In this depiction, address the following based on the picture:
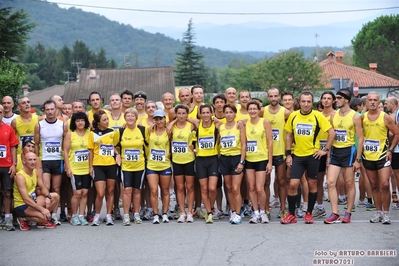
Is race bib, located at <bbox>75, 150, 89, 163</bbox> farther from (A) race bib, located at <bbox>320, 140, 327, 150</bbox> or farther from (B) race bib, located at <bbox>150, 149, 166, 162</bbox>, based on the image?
(A) race bib, located at <bbox>320, 140, 327, 150</bbox>

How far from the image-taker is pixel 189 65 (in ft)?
307

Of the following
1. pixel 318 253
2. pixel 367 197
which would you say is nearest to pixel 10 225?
pixel 318 253

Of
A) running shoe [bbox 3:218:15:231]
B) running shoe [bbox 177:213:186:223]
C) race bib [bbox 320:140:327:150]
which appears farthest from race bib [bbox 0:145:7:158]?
race bib [bbox 320:140:327:150]

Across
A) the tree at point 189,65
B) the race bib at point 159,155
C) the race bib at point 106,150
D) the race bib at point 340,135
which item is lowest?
the race bib at point 159,155

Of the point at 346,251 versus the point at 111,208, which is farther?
the point at 111,208

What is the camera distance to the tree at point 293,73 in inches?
2317

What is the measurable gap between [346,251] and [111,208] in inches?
176

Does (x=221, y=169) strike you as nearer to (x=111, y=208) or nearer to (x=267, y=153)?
(x=267, y=153)

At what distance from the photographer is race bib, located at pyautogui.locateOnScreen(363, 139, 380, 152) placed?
35.3 ft

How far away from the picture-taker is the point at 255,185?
36.6 ft

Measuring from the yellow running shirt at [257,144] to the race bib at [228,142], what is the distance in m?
0.25

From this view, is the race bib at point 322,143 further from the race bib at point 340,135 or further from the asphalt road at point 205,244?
the asphalt road at point 205,244

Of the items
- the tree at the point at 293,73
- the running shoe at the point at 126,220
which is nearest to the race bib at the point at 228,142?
the running shoe at the point at 126,220

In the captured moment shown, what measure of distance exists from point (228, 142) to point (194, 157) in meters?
0.72
